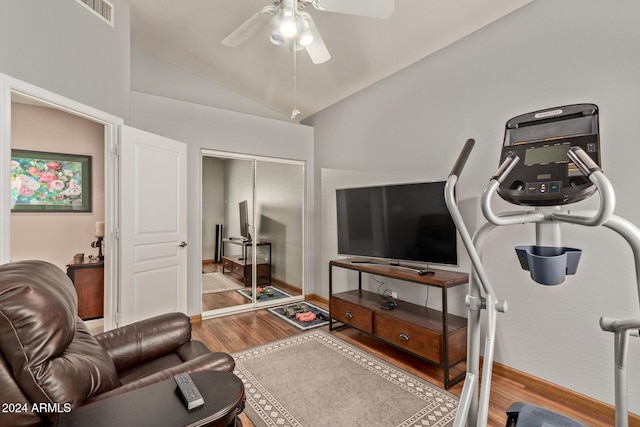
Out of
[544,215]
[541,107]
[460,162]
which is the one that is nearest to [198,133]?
[460,162]

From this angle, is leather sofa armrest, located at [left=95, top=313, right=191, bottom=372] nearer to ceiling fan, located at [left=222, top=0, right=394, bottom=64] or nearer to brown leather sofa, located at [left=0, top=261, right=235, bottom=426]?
brown leather sofa, located at [left=0, top=261, right=235, bottom=426]

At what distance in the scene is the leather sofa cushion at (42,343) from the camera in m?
0.95

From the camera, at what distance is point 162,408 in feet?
3.39

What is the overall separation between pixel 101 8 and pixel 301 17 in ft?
6.21

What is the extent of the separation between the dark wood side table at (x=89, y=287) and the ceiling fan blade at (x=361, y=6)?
3552 millimetres

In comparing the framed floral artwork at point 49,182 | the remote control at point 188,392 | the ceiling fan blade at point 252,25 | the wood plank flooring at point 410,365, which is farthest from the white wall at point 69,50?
the wood plank flooring at point 410,365

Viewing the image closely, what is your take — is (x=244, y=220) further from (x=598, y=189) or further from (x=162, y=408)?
(x=598, y=189)

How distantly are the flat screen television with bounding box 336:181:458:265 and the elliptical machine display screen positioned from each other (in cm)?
127

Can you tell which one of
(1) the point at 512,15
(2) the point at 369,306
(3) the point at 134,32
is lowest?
(2) the point at 369,306

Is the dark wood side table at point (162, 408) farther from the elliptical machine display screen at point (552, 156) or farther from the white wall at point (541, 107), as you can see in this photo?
the white wall at point (541, 107)

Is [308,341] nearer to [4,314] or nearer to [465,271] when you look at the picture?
[465,271]

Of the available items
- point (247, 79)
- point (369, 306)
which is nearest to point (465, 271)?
point (369, 306)

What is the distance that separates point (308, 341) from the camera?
10.1ft

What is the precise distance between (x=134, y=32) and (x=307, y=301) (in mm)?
4000
